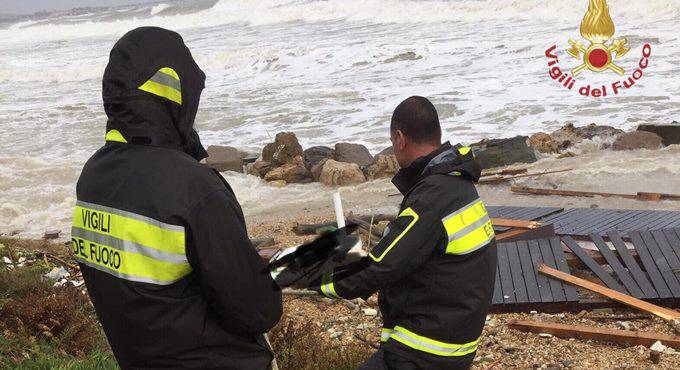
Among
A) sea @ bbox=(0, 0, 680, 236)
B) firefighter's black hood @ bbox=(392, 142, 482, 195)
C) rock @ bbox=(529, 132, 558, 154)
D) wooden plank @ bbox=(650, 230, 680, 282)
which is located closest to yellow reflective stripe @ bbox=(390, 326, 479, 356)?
firefighter's black hood @ bbox=(392, 142, 482, 195)

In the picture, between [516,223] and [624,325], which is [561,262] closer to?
[624,325]

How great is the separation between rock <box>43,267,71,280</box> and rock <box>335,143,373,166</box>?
25.9 feet

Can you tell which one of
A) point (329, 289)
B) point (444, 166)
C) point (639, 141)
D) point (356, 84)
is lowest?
point (356, 84)

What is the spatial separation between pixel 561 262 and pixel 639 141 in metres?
7.85

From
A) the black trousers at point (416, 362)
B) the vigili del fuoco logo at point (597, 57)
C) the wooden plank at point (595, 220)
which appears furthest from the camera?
the vigili del fuoco logo at point (597, 57)

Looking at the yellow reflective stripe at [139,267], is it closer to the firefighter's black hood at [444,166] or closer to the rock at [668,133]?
the firefighter's black hood at [444,166]

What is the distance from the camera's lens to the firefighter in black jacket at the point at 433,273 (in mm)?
3014

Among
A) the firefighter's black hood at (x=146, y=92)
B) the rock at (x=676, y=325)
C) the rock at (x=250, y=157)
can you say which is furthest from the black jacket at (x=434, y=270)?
the rock at (x=250, y=157)

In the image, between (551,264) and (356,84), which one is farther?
(356,84)

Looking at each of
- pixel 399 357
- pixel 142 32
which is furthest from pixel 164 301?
pixel 399 357

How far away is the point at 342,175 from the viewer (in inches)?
525

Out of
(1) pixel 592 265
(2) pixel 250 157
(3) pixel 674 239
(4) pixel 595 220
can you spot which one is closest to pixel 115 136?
(1) pixel 592 265

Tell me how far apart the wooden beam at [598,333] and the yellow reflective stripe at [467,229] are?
2747 mm

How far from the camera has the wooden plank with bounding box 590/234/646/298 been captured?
6.07 metres
